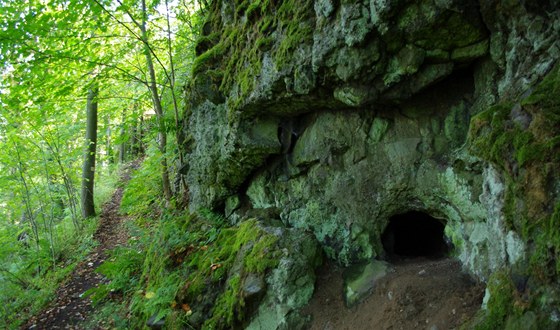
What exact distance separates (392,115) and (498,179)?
2.00 meters

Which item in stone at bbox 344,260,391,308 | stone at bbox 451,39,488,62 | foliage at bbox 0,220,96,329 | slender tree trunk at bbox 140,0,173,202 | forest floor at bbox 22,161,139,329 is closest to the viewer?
stone at bbox 451,39,488,62

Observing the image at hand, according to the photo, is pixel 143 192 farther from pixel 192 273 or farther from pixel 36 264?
pixel 192 273

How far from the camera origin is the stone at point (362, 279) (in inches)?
182

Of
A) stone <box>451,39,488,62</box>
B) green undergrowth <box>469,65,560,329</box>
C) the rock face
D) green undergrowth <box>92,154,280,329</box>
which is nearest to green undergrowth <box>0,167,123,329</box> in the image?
green undergrowth <box>92,154,280,329</box>

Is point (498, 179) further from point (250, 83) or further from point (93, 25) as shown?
point (93, 25)

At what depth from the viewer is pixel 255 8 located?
6.38 meters

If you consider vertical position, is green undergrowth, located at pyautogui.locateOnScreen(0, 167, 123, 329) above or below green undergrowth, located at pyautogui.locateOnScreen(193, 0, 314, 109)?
below

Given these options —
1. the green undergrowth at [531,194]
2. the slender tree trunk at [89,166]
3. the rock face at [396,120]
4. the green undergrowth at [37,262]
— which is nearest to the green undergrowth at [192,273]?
the rock face at [396,120]

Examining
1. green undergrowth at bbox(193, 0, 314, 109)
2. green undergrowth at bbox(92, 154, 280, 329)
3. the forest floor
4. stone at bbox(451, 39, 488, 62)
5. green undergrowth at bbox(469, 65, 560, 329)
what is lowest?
the forest floor

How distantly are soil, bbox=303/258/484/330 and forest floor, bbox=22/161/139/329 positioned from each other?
17.4 ft

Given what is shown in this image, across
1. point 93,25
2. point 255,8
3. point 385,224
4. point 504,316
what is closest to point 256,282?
point 385,224

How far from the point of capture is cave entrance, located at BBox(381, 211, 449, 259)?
18.1 feet

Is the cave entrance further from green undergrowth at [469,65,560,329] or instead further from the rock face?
green undergrowth at [469,65,560,329]

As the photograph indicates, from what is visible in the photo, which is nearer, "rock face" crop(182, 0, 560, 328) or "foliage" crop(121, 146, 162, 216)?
"rock face" crop(182, 0, 560, 328)
